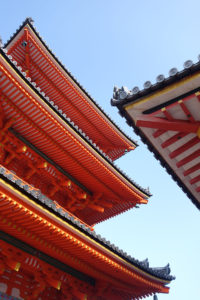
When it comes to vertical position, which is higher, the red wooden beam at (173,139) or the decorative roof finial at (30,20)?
the decorative roof finial at (30,20)

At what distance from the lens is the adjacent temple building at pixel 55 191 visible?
8086 mm

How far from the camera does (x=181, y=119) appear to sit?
670 centimetres

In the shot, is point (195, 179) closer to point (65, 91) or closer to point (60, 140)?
point (60, 140)

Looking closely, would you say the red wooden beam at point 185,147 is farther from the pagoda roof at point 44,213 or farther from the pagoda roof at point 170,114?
the pagoda roof at point 44,213


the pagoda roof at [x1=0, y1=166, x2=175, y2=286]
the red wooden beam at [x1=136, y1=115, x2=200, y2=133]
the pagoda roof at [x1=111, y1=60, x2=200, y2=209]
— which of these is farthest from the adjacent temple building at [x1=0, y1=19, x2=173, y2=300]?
the red wooden beam at [x1=136, y1=115, x2=200, y2=133]

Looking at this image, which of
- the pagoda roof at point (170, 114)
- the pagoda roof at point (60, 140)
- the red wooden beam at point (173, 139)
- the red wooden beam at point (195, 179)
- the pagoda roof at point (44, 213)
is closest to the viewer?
the pagoda roof at point (170, 114)

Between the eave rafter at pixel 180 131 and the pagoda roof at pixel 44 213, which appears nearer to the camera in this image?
the eave rafter at pixel 180 131

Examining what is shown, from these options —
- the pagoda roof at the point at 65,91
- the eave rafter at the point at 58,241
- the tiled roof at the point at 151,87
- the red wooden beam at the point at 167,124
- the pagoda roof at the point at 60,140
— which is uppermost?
the pagoda roof at the point at 65,91

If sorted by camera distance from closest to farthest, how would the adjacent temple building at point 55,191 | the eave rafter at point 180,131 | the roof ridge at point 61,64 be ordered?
the eave rafter at point 180,131, the adjacent temple building at point 55,191, the roof ridge at point 61,64

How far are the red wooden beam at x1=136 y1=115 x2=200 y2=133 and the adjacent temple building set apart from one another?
3234 mm

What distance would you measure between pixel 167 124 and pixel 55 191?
6.53 m

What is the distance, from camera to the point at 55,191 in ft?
38.5

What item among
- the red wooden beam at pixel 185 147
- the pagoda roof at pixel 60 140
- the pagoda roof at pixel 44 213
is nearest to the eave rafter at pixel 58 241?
the pagoda roof at pixel 44 213

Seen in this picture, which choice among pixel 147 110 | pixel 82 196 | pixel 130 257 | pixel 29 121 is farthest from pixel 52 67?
pixel 130 257
